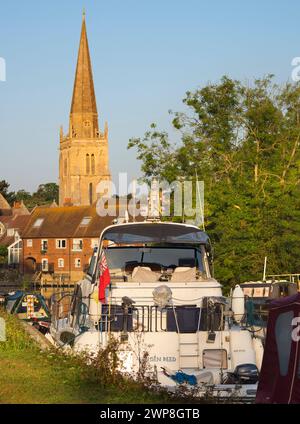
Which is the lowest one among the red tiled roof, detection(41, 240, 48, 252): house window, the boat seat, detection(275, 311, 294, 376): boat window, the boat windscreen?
detection(41, 240, 48, 252): house window

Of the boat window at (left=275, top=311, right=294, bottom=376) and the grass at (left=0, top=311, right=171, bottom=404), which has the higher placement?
the boat window at (left=275, top=311, right=294, bottom=376)

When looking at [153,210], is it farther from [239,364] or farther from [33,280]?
[33,280]

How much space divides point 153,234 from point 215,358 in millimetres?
4000

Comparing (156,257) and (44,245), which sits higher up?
(156,257)

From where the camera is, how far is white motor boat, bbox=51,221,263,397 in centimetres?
1755

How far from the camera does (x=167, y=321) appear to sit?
18.8 metres

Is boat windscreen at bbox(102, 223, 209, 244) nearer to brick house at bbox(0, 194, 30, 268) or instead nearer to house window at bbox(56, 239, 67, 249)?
house window at bbox(56, 239, 67, 249)

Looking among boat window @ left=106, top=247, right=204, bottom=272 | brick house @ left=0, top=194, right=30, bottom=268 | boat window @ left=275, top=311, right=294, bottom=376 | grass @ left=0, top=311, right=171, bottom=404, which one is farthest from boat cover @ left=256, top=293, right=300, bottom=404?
brick house @ left=0, top=194, right=30, bottom=268

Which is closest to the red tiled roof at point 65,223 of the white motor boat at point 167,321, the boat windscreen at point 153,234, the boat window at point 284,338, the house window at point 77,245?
the house window at point 77,245

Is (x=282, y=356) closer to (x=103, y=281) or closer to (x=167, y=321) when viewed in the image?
(x=167, y=321)

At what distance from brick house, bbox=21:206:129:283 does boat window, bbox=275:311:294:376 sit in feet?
351

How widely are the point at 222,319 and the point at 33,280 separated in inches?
4043

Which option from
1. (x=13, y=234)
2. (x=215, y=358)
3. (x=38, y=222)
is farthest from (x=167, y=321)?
(x=13, y=234)

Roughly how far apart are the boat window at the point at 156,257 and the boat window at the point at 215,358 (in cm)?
415
